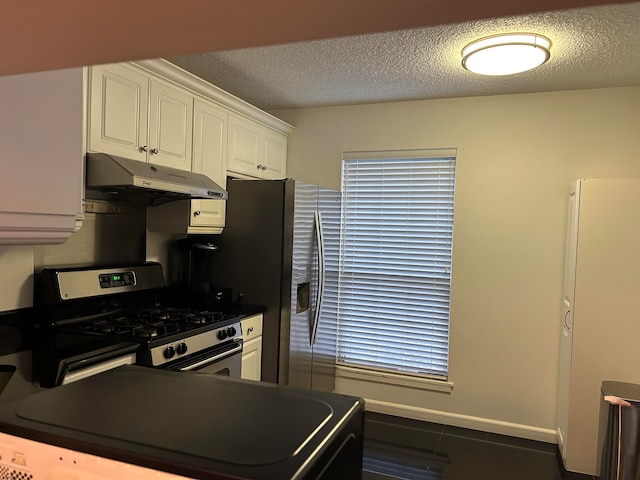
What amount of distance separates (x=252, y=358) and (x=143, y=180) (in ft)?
4.47

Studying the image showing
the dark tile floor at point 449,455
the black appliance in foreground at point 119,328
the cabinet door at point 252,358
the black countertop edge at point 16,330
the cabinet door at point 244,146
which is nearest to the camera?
the black appliance in foreground at point 119,328

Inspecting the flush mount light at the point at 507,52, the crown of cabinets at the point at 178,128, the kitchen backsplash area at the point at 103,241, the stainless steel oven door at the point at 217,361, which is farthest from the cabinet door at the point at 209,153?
the flush mount light at the point at 507,52

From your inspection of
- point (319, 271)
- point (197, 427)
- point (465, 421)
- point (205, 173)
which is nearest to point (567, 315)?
point (465, 421)

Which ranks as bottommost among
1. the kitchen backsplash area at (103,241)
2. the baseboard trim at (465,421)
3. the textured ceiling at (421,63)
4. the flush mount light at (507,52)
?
the baseboard trim at (465,421)

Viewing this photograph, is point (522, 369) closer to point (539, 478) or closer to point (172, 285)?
point (539, 478)

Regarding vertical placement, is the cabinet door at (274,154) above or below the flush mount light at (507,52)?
below

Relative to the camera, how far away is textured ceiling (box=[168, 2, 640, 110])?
2.22m

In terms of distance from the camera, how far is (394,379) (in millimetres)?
3711

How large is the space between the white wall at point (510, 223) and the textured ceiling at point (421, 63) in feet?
0.54

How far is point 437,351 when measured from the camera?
11.9 feet

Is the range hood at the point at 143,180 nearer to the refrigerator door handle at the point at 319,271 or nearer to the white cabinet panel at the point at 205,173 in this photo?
the white cabinet panel at the point at 205,173

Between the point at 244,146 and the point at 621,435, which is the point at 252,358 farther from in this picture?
the point at 621,435

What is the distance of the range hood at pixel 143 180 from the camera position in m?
2.19

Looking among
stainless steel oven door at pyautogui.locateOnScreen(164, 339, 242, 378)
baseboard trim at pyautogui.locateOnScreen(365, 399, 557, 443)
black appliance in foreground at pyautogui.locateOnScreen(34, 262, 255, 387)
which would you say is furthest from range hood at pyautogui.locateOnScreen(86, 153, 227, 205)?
baseboard trim at pyautogui.locateOnScreen(365, 399, 557, 443)
